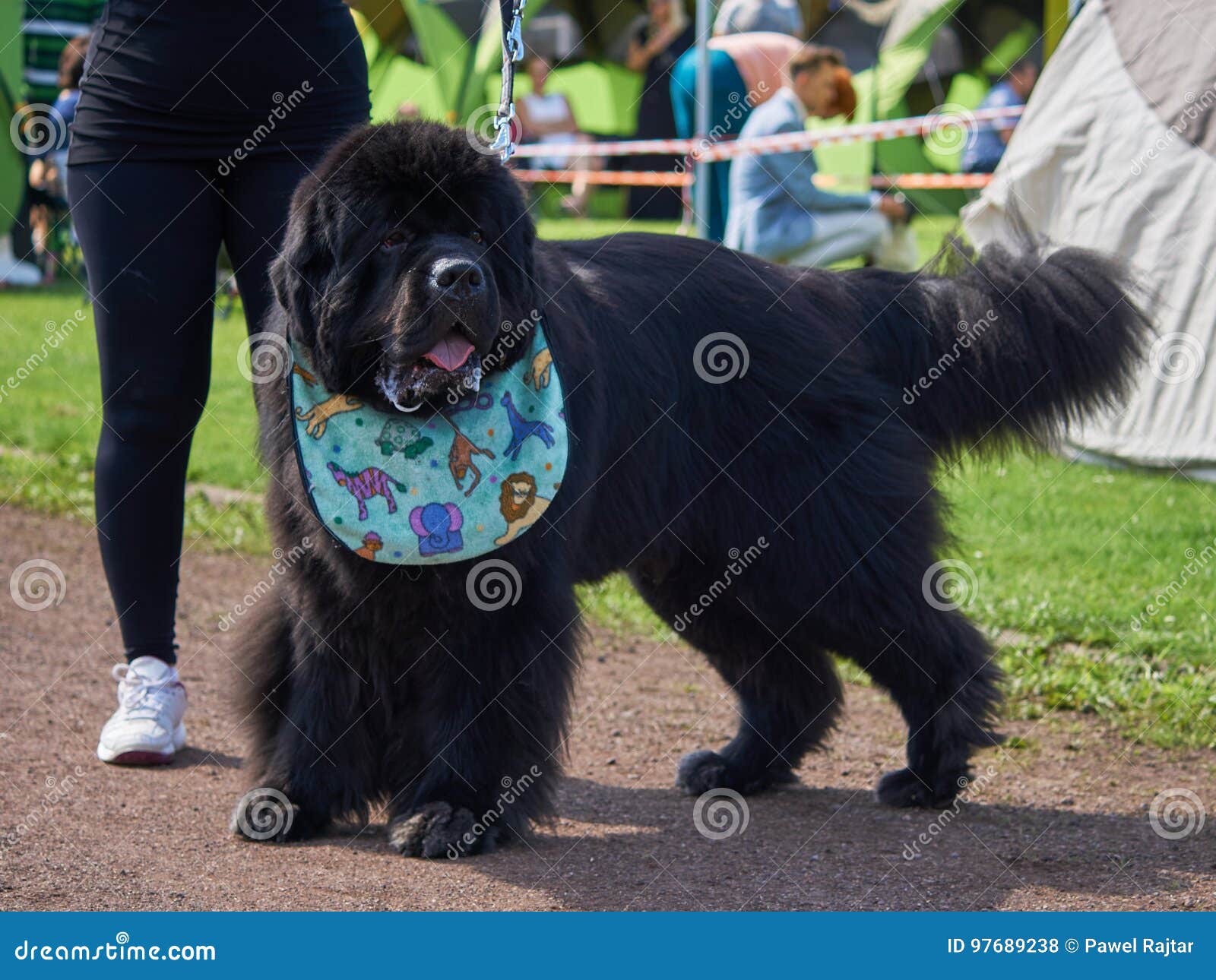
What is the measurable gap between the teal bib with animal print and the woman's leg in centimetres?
67

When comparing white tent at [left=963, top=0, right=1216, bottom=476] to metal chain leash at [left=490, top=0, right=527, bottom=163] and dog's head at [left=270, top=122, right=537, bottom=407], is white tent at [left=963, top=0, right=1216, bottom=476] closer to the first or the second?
metal chain leash at [left=490, top=0, right=527, bottom=163]

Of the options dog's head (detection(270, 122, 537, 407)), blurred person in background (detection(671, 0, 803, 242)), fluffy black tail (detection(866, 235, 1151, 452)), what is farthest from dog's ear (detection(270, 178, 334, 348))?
blurred person in background (detection(671, 0, 803, 242))

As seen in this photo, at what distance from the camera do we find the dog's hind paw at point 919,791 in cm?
353

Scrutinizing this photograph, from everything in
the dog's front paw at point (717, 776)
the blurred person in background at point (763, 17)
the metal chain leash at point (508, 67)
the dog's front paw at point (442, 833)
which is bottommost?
the dog's front paw at point (717, 776)

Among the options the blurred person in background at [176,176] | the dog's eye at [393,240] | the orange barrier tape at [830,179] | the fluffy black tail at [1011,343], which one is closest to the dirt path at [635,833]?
the blurred person in background at [176,176]

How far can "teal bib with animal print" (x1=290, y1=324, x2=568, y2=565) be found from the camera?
9.56 ft

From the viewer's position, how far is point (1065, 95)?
270 inches

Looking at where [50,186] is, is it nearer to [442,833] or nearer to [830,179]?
[830,179]

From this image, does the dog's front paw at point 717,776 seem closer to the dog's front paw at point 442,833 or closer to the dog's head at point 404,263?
the dog's front paw at point 442,833

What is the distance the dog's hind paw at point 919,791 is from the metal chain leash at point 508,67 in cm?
187

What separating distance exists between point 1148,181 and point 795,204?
222cm

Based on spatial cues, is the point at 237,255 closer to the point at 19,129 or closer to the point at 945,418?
the point at 945,418

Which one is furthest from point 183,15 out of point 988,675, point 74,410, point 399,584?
point 74,410

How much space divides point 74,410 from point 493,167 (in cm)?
600
